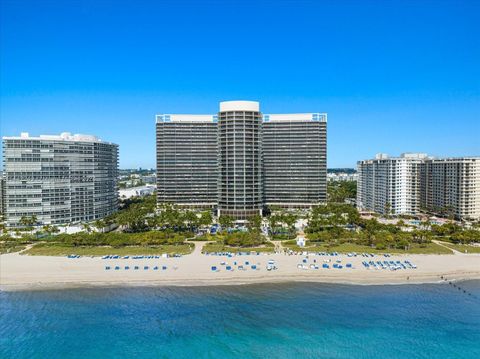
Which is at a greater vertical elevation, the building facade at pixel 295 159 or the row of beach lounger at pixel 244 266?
the building facade at pixel 295 159

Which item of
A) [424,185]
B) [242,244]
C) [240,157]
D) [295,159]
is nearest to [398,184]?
[424,185]

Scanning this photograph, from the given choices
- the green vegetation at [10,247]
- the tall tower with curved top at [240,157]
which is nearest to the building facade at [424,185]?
the tall tower with curved top at [240,157]

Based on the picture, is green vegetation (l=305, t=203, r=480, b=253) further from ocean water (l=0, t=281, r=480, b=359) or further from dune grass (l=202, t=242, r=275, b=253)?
ocean water (l=0, t=281, r=480, b=359)

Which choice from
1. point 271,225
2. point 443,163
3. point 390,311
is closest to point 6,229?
point 271,225

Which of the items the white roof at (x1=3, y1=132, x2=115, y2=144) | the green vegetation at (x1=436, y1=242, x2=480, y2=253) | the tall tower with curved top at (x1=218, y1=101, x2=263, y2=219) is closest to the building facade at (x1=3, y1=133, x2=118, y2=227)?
the white roof at (x1=3, y1=132, x2=115, y2=144)

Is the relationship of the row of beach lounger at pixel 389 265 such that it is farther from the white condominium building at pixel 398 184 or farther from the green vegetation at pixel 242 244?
the white condominium building at pixel 398 184

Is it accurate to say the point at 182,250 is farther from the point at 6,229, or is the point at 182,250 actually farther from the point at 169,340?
the point at 6,229

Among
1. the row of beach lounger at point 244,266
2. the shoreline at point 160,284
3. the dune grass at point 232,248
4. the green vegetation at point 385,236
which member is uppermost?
the green vegetation at point 385,236
